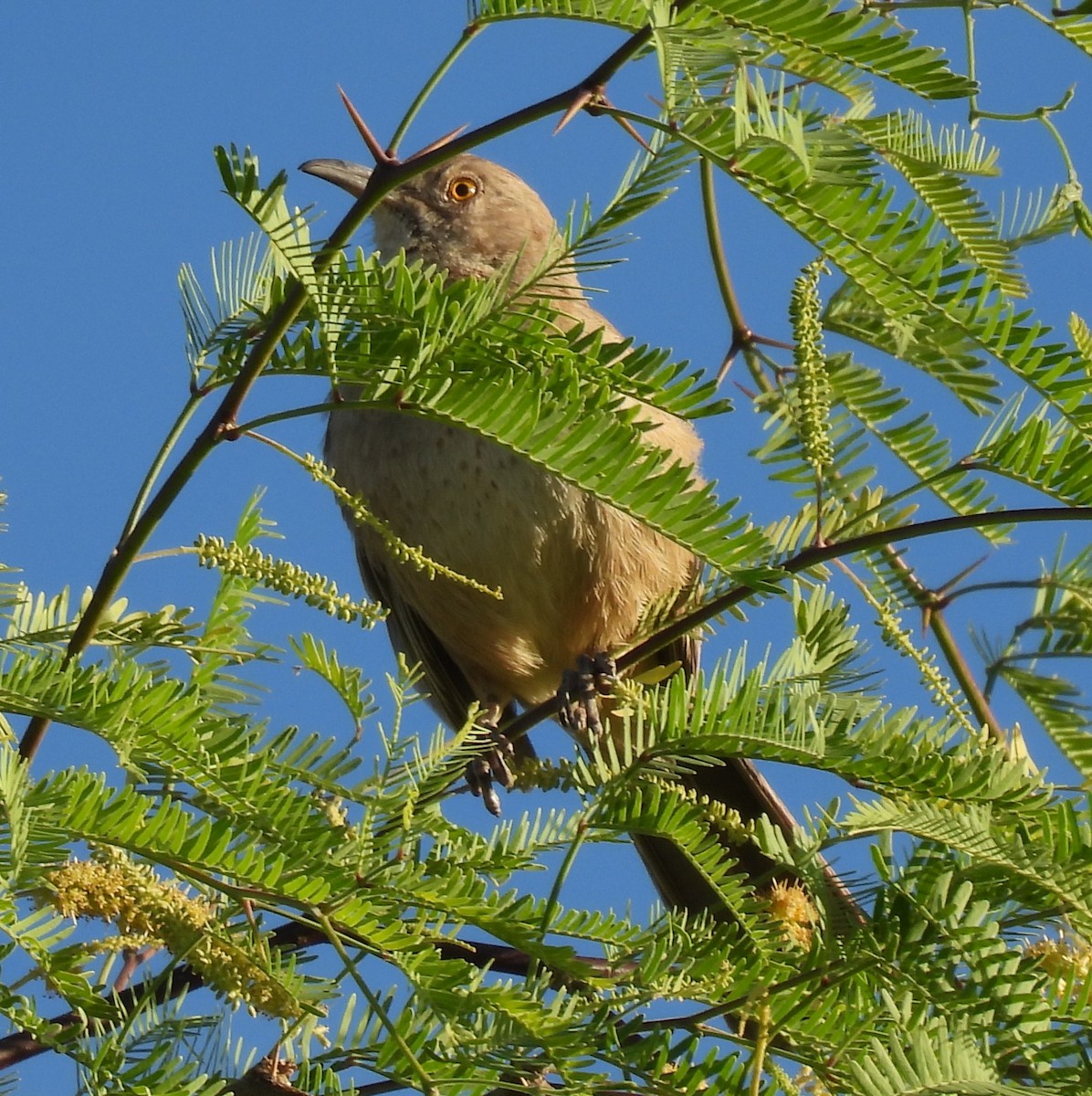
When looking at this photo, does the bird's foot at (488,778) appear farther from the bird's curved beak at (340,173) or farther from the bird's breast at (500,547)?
the bird's curved beak at (340,173)

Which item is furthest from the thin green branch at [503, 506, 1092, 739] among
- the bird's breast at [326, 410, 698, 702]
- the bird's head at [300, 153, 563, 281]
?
the bird's head at [300, 153, 563, 281]

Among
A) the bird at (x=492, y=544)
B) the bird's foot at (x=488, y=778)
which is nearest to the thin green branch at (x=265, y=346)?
the bird at (x=492, y=544)

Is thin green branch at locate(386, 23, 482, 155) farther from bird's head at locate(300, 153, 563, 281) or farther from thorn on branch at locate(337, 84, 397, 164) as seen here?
bird's head at locate(300, 153, 563, 281)

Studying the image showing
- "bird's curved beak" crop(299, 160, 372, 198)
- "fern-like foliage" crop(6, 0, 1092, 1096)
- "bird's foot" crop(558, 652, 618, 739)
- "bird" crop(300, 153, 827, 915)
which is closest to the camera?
→ "fern-like foliage" crop(6, 0, 1092, 1096)

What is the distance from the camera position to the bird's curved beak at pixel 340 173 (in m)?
5.97

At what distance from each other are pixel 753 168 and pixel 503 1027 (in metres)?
1.25

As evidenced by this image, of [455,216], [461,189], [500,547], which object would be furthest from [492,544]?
[461,189]

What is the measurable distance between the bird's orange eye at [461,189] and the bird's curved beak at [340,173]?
1.08 feet

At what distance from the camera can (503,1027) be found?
239cm

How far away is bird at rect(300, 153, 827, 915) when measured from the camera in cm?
532

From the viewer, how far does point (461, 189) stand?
621 centimetres

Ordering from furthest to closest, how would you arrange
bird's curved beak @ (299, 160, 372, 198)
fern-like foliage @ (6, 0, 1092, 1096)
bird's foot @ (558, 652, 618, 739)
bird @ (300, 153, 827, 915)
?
1. bird's curved beak @ (299, 160, 372, 198)
2. bird @ (300, 153, 827, 915)
3. bird's foot @ (558, 652, 618, 739)
4. fern-like foliage @ (6, 0, 1092, 1096)

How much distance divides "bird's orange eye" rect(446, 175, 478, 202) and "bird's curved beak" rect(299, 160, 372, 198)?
33 cm

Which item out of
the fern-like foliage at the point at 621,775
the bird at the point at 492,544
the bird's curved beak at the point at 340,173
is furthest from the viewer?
the bird's curved beak at the point at 340,173
